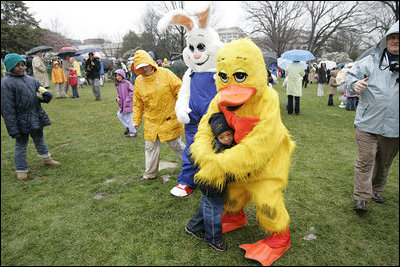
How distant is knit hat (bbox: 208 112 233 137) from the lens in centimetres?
214

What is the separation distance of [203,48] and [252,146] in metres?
1.83

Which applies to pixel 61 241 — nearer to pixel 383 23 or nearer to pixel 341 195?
pixel 341 195

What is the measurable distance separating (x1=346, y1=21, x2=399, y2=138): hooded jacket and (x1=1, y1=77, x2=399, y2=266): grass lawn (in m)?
1.07

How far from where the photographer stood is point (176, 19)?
10.3 ft

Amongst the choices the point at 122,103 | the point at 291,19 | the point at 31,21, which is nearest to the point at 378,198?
the point at 122,103

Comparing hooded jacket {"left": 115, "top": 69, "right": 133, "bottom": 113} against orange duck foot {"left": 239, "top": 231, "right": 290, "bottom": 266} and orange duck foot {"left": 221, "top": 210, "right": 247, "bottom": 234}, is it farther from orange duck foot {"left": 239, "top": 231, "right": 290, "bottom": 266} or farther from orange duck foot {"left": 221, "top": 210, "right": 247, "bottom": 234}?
orange duck foot {"left": 239, "top": 231, "right": 290, "bottom": 266}

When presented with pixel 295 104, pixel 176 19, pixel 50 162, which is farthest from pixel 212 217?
pixel 295 104

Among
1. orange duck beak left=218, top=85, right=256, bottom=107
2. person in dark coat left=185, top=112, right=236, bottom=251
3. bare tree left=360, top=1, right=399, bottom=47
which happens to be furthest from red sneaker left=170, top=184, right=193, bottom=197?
bare tree left=360, top=1, right=399, bottom=47

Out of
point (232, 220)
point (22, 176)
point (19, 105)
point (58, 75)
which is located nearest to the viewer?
point (232, 220)

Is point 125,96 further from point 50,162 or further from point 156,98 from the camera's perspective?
point 156,98

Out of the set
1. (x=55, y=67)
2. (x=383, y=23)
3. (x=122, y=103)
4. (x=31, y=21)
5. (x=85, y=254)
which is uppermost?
(x=31, y=21)

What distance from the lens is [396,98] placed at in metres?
2.48

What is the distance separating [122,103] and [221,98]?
4.76 metres

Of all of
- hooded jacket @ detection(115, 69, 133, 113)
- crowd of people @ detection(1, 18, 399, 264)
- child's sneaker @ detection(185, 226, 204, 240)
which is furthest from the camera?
hooded jacket @ detection(115, 69, 133, 113)
